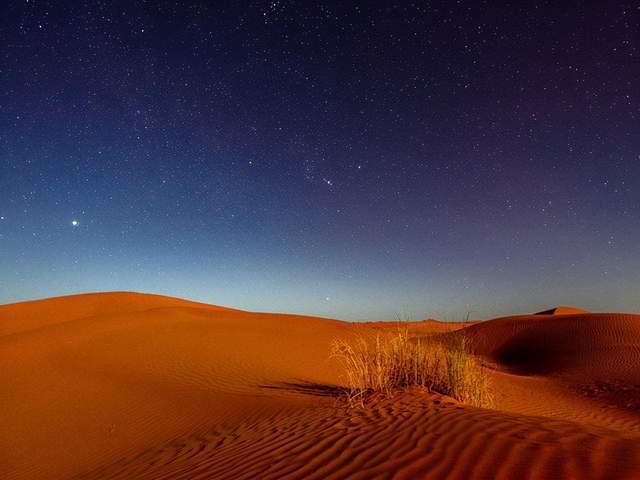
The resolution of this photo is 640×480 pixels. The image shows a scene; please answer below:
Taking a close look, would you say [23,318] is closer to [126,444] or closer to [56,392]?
[56,392]

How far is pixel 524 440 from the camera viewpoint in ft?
→ 11.4

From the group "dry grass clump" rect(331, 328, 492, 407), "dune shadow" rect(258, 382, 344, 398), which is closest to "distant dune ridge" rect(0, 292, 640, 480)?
"dune shadow" rect(258, 382, 344, 398)

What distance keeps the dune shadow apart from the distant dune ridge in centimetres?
6

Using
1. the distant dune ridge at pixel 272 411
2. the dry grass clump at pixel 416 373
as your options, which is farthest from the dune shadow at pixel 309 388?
the dry grass clump at pixel 416 373

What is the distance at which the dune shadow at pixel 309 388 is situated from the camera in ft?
28.4

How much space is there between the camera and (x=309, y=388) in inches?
378

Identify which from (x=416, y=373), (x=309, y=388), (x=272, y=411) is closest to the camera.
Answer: (x=416, y=373)

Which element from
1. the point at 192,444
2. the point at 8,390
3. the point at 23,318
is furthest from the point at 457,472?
the point at 23,318

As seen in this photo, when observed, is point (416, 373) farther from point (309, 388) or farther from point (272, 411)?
point (309, 388)

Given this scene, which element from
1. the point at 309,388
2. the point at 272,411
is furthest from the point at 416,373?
the point at 309,388

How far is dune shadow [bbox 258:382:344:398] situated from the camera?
867 cm

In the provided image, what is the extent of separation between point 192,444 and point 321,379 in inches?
223

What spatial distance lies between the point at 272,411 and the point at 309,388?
7.81 feet

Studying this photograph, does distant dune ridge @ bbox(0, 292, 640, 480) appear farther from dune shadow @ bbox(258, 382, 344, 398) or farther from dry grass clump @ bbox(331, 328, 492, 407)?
dry grass clump @ bbox(331, 328, 492, 407)
